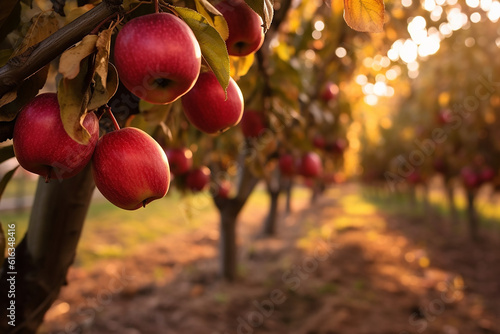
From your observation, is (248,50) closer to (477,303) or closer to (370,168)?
(477,303)

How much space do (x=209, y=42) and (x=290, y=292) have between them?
4.23 m

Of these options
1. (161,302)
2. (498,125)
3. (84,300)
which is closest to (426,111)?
(498,125)

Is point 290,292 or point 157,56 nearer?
point 157,56

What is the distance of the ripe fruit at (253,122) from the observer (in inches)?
81.3

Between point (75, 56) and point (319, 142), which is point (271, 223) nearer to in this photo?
point (319, 142)

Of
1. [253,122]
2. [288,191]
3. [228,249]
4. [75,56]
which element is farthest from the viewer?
[288,191]

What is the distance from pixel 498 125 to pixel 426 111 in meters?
1.67

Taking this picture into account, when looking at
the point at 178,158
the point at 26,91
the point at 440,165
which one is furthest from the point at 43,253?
the point at 440,165

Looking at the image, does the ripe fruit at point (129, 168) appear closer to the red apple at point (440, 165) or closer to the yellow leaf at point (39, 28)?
the yellow leaf at point (39, 28)

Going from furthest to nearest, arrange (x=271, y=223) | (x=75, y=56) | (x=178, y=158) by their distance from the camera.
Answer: (x=271, y=223), (x=178, y=158), (x=75, y=56)

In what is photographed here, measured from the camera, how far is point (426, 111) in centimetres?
775

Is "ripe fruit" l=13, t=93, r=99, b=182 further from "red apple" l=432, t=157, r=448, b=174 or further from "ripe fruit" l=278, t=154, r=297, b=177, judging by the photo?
"red apple" l=432, t=157, r=448, b=174

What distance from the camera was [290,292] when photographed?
4586 mm

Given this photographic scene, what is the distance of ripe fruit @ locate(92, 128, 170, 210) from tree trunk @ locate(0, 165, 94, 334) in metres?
0.43
